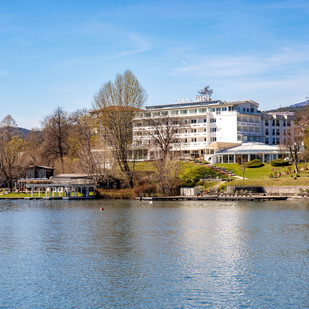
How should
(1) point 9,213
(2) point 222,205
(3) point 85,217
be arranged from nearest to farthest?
(3) point 85,217 → (1) point 9,213 → (2) point 222,205

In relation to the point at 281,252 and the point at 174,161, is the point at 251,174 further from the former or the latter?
the point at 281,252

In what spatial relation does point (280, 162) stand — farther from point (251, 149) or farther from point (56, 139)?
point (56, 139)

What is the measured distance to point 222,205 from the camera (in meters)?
71.4

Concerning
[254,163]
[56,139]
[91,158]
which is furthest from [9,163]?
[254,163]

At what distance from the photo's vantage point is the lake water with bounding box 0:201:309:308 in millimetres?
24562

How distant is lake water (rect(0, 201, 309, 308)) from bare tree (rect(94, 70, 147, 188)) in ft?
120

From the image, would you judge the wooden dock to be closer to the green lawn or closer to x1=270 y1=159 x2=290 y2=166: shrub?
the green lawn

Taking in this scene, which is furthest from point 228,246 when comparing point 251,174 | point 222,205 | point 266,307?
point 251,174

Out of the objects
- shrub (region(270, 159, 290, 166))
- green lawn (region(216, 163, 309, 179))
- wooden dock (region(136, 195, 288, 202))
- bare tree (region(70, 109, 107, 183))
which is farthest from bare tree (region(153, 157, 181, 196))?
shrub (region(270, 159, 290, 166))

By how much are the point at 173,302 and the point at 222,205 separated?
48.5 m

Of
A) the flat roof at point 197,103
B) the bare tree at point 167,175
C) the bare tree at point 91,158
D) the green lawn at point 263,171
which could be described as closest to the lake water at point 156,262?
the bare tree at point 167,175

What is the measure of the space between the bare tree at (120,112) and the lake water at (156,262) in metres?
36.5

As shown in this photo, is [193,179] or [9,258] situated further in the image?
[193,179]

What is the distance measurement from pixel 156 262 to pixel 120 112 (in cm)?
6299
